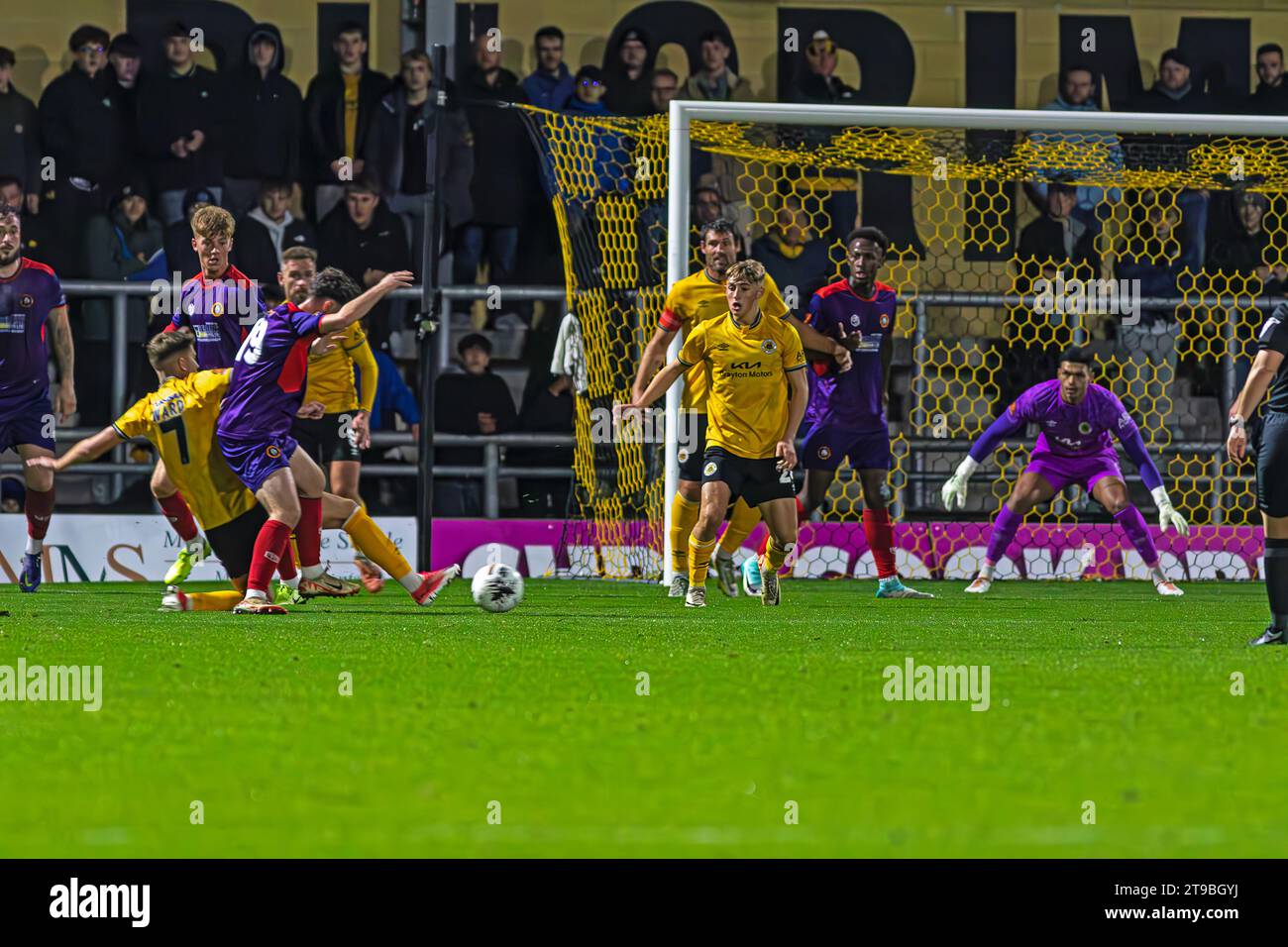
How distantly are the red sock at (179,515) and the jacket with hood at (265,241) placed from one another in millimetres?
3156

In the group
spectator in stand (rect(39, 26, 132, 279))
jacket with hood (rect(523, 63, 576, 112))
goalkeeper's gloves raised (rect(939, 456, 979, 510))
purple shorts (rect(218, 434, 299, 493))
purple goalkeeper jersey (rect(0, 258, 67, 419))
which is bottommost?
goalkeeper's gloves raised (rect(939, 456, 979, 510))

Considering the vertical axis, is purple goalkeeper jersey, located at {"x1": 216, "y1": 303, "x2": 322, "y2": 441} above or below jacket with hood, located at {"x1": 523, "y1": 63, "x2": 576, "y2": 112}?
below

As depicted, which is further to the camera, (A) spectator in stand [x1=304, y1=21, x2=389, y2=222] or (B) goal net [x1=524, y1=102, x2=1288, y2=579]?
(A) spectator in stand [x1=304, y1=21, x2=389, y2=222]

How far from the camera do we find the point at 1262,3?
16922 millimetres

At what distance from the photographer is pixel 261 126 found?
14.5 m

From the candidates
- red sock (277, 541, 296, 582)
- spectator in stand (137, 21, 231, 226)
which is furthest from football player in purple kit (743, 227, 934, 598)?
spectator in stand (137, 21, 231, 226)

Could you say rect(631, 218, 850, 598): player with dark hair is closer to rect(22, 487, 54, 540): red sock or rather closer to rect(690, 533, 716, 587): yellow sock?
rect(690, 533, 716, 587): yellow sock

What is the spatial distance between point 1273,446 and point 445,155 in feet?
27.1

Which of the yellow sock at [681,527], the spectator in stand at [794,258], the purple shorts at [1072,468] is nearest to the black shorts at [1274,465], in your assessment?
the yellow sock at [681,527]

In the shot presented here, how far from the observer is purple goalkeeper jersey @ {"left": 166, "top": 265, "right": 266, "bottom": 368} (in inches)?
420

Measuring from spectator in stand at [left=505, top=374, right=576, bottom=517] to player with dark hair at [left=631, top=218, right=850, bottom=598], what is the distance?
2665mm

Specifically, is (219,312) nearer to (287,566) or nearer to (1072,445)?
(287,566)

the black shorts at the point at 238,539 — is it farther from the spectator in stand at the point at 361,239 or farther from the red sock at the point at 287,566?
the spectator in stand at the point at 361,239
